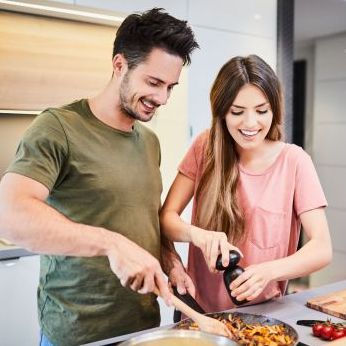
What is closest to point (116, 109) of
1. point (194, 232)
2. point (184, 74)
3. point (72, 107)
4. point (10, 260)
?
point (72, 107)

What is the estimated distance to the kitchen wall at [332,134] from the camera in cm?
449

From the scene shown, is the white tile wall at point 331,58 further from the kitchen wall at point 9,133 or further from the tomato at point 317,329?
the tomato at point 317,329

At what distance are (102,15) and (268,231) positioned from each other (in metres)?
1.66

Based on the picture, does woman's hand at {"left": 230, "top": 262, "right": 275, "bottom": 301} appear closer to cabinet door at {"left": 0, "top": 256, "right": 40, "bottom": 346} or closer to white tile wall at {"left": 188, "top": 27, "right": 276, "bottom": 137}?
cabinet door at {"left": 0, "top": 256, "right": 40, "bottom": 346}

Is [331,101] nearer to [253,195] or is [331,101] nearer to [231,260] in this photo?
[253,195]

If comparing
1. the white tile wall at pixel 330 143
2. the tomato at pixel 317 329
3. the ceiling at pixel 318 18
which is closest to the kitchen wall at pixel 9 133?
the tomato at pixel 317 329

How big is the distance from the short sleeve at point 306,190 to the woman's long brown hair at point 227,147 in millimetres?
154

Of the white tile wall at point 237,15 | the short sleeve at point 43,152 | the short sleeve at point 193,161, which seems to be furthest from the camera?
the white tile wall at point 237,15

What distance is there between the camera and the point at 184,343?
0.97 metres

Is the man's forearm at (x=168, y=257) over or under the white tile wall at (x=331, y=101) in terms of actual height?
under

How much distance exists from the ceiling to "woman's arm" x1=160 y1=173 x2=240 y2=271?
252 centimetres

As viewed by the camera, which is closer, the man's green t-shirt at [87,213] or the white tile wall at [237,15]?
the man's green t-shirt at [87,213]

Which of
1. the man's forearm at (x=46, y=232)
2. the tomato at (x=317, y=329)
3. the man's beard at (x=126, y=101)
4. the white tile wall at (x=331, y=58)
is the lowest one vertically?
the tomato at (x=317, y=329)

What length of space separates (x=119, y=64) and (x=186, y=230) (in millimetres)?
517
